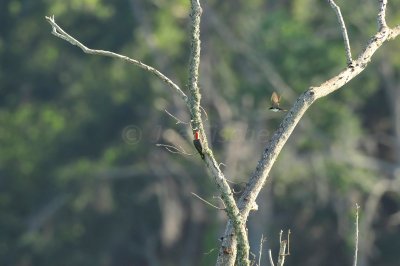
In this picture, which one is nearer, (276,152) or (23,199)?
(276,152)

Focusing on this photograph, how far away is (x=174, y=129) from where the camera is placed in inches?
1150

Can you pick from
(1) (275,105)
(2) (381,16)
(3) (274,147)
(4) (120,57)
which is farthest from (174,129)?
(4) (120,57)

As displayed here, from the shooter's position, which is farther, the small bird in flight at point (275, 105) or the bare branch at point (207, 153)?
the small bird in flight at point (275, 105)

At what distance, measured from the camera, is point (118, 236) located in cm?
3466

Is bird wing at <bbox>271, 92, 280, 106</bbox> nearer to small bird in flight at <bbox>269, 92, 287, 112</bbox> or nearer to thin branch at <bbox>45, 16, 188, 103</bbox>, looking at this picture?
small bird in flight at <bbox>269, 92, 287, 112</bbox>

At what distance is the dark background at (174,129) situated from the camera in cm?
2878

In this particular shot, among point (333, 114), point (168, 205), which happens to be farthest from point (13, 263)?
point (333, 114)

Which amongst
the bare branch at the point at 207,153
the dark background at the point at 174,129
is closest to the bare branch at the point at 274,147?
the bare branch at the point at 207,153

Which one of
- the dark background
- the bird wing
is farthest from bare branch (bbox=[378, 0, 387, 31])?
the dark background

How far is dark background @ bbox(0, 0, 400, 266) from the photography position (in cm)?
2878

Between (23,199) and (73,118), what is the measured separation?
Result: 2.44 metres

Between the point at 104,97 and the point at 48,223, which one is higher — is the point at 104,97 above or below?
above

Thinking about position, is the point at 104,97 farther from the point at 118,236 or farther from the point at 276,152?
the point at 276,152

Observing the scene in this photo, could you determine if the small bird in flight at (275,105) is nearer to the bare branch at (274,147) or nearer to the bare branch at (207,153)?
the bare branch at (274,147)
